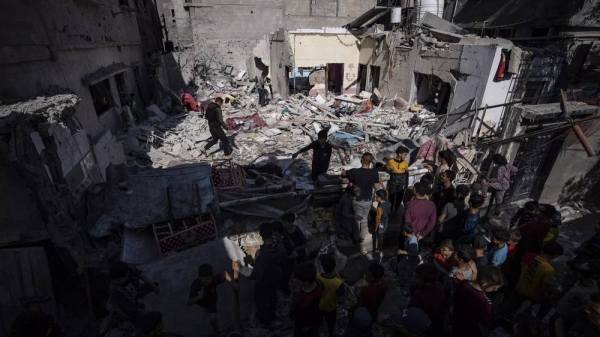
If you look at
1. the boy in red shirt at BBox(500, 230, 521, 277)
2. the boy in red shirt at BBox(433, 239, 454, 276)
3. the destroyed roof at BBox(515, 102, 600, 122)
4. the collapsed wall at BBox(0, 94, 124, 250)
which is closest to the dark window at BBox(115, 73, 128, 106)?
the collapsed wall at BBox(0, 94, 124, 250)

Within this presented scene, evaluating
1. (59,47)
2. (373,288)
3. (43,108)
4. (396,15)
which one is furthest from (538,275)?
(396,15)

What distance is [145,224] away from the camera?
4.59m

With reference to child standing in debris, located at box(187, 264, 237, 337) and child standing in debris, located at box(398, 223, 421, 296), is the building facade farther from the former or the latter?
child standing in debris, located at box(398, 223, 421, 296)

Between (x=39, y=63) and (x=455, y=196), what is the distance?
26.1ft

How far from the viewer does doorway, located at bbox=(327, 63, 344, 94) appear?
1975 cm

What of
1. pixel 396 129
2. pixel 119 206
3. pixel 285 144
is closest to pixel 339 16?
pixel 396 129

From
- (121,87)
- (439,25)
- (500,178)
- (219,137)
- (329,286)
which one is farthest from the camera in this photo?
(439,25)

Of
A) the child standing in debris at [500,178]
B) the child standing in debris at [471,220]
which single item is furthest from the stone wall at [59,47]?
the child standing in debris at [500,178]

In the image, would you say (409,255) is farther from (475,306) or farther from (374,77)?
(374,77)

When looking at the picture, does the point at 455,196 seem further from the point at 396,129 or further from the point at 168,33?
the point at 168,33

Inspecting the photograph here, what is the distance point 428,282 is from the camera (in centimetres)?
290

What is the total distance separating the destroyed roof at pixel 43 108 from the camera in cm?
378

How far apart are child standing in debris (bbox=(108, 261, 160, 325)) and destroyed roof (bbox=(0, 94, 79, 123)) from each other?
235cm

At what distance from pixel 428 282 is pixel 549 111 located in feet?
19.0
